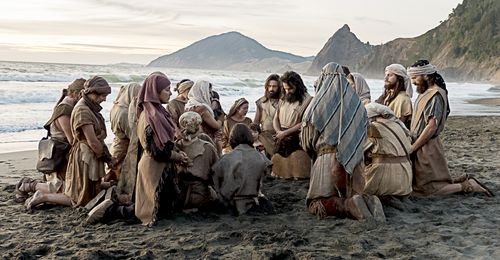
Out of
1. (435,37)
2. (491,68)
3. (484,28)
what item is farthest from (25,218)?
(435,37)

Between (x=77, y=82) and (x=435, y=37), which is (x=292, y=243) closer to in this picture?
(x=77, y=82)

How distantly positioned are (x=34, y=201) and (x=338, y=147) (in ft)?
10.1

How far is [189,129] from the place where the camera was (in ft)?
18.3

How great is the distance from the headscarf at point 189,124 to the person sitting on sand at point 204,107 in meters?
1.00

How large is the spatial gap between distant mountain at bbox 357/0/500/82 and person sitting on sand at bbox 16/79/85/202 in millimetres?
62815

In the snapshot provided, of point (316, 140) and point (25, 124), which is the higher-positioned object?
point (316, 140)

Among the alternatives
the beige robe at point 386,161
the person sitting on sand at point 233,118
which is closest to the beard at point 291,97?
the person sitting on sand at point 233,118

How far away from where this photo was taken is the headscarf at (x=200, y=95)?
673cm

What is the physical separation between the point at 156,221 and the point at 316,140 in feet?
5.41

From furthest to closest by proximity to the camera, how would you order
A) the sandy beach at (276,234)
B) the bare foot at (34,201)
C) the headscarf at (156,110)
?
the bare foot at (34,201) < the headscarf at (156,110) < the sandy beach at (276,234)

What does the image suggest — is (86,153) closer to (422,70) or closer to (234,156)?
(234,156)

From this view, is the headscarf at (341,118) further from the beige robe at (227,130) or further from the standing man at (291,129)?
the beige robe at (227,130)

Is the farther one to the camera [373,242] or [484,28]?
[484,28]

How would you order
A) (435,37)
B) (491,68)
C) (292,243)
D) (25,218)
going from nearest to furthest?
(292,243), (25,218), (491,68), (435,37)
